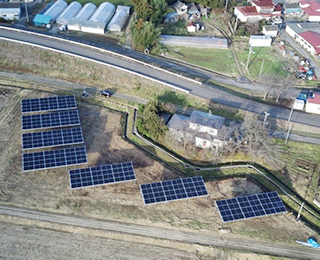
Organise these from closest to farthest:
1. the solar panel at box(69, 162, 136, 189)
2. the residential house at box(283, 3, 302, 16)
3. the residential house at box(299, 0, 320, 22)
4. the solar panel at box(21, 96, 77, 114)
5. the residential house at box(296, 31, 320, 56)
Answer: the solar panel at box(69, 162, 136, 189)
the solar panel at box(21, 96, 77, 114)
the residential house at box(296, 31, 320, 56)
the residential house at box(299, 0, 320, 22)
the residential house at box(283, 3, 302, 16)

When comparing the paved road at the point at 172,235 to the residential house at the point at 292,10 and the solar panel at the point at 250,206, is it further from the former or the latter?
the residential house at the point at 292,10

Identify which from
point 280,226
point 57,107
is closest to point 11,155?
point 57,107

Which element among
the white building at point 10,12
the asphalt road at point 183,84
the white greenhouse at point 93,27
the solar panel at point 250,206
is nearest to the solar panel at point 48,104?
the asphalt road at point 183,84

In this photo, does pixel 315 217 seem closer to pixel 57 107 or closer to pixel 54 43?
pixel 57 107

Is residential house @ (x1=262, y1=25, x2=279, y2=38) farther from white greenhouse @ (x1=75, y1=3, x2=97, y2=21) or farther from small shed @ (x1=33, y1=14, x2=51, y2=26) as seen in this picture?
small shed @ (x1=33, y1=14, x2=51, y2=26)

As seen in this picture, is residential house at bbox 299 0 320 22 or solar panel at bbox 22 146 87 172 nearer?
solar panel at bbox 22 146 87 172

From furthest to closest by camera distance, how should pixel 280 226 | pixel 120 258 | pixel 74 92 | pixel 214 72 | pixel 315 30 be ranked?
pixel 315 30 → pixel 214 72 → pixel 74 92 → pixel 280 226 → pixel 120 258

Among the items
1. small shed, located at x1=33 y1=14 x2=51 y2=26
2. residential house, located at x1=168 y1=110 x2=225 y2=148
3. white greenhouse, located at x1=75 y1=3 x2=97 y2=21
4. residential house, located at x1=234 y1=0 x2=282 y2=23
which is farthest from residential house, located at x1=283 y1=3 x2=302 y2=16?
small shed, located at x1=33 y1=14 x2=51 y2=26
